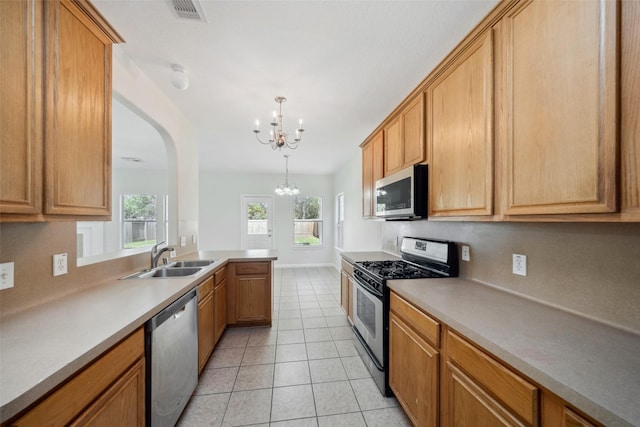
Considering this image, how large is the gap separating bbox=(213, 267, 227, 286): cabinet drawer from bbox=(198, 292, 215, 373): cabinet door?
0.18m

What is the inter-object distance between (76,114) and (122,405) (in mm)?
1384

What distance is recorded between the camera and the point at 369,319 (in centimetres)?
216

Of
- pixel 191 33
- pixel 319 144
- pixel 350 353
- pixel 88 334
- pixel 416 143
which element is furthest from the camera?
pixel 319 144

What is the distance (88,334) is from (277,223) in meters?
5.77

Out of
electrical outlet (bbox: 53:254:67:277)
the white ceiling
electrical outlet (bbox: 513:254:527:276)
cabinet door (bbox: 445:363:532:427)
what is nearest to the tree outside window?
the white ceiling

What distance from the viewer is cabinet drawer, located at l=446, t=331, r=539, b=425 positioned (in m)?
0.82

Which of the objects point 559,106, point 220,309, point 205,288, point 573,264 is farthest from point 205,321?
point 559,106

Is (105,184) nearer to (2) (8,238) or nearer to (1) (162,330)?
(2) (8,238)

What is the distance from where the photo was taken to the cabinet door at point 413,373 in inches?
51.9

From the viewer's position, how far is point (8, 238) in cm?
118

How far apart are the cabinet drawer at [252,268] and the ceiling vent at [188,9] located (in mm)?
2287

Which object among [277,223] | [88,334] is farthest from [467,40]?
[277,223]

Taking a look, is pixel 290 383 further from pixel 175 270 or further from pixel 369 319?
pixel 175 270

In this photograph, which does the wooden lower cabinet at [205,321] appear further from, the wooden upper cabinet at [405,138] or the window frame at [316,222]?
the window frame at [316,222]
